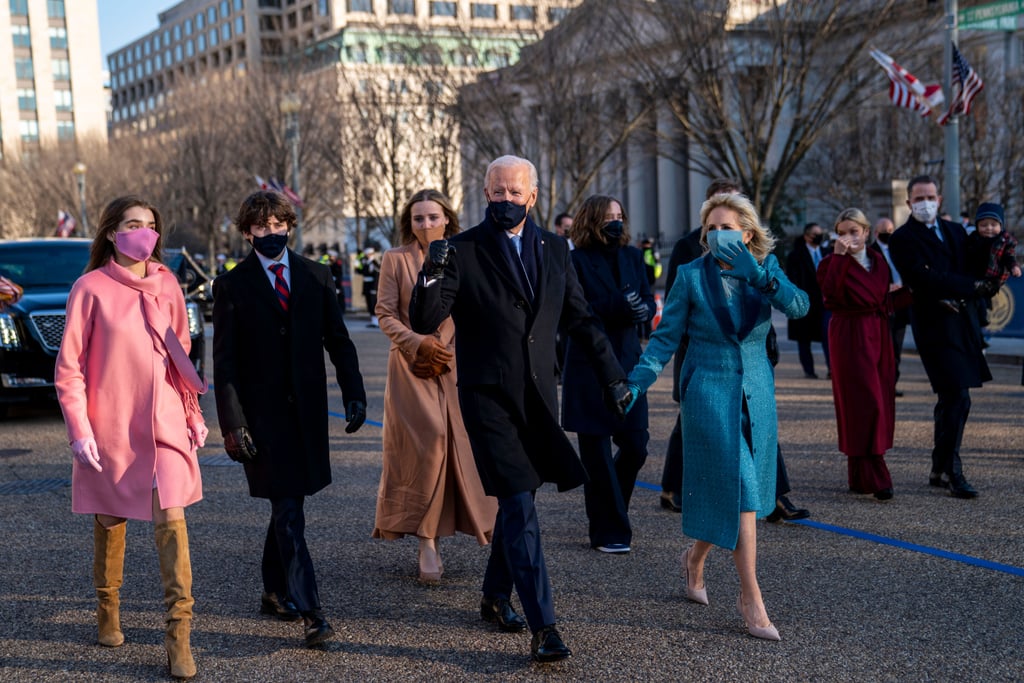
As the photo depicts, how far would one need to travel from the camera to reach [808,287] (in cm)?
1354

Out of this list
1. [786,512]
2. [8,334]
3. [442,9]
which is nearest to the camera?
[786,512]

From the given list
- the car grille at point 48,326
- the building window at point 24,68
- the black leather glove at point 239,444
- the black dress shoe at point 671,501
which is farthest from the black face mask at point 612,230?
the building window at point 24,68

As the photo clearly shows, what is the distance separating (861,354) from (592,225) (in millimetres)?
2197

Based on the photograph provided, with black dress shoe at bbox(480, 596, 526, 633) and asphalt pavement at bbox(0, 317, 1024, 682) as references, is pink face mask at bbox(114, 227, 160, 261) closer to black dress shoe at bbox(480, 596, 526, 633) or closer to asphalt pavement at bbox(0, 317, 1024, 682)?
asphalt pavement at bbox(0, 317, 1024, 682)

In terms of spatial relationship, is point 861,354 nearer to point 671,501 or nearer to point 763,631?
point 671,501

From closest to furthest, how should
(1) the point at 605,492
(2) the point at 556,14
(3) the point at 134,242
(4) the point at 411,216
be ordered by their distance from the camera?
1. (3) the point at 134,242
2. (4) the point at 411,216
3. (1) the point at 605,492
4. (2) the point at 556,14

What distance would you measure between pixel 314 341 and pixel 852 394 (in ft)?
12.9

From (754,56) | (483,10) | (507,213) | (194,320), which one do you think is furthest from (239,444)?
(483,10)

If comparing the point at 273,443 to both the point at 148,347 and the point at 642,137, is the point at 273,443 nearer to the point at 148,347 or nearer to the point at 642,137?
the point at 148,347

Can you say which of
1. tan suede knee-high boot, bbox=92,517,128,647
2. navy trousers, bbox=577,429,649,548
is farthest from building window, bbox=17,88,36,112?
tan suede knee-high boot, bbox=92,517,128,647

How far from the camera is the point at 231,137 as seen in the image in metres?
49.5

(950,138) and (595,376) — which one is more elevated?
(950,138)

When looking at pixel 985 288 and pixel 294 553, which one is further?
pixel 985 288

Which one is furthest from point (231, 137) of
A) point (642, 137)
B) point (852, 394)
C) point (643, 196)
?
point (852, 394)
